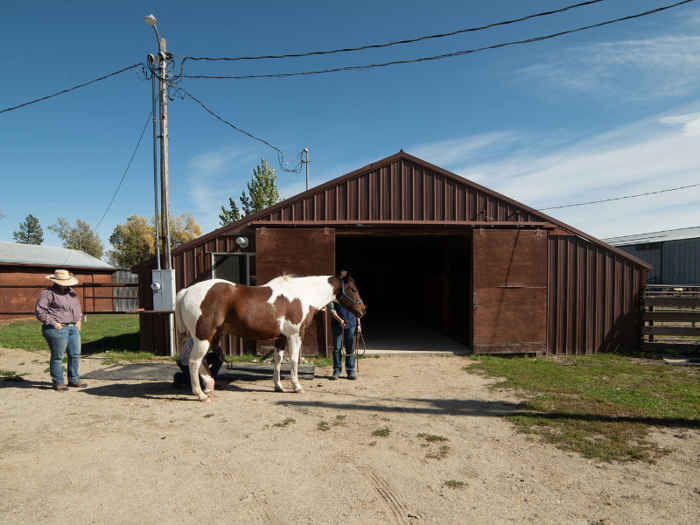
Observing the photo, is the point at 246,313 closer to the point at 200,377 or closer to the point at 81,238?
the point at 200,377

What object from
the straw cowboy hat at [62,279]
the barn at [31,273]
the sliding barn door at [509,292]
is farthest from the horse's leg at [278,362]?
the barn at [31,273]

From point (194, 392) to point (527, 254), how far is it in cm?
748

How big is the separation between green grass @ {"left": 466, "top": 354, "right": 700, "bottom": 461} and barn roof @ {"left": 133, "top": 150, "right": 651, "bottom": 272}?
304cm

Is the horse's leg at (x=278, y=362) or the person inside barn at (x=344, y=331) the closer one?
the horse's leg at (x=278, y=362)

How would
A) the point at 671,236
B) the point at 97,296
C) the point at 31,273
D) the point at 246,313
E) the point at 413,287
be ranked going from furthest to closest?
the point at 671,236 < the point at 97,296 < the point at 31,273 < the point at 413,287 < the point at 246,313

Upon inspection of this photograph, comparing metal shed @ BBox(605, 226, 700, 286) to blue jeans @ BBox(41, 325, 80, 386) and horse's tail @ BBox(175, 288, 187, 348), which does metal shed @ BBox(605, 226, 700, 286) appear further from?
blue jeans @ BBox(41, 325, 80, 386)

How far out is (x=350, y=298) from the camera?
23.2 ft

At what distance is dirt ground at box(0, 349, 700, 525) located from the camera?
3100mm

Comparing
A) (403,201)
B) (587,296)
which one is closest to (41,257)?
(403,201)

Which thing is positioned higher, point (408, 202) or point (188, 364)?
point (408, 202)

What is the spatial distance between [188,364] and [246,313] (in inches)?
47.7

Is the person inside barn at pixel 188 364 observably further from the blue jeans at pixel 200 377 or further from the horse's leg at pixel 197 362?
the horse's leg at pixel 197 362

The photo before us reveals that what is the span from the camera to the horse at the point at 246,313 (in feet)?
19.6

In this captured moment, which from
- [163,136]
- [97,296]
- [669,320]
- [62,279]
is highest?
[163,136]
